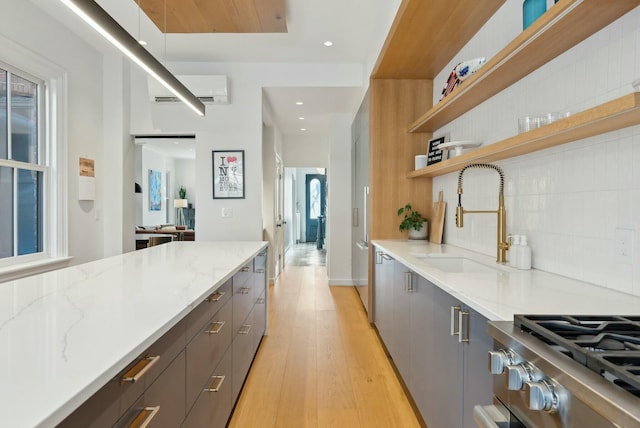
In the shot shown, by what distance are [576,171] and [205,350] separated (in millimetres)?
1739

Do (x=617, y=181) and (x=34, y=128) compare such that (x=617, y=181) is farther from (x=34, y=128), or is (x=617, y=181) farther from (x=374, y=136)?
(x=34, y=128)

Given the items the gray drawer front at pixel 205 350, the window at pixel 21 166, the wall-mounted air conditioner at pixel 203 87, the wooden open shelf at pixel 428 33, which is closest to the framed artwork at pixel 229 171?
the wall-mounted air conditioner at pixel 203 87

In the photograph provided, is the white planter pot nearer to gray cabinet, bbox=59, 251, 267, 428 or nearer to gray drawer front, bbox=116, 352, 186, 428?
gray cabinet, bbox=59, 251, 267, 428

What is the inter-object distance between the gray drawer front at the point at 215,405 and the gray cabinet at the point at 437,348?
1000mm

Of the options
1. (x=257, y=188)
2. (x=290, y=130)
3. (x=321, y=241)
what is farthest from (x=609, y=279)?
(x=321, y=241)

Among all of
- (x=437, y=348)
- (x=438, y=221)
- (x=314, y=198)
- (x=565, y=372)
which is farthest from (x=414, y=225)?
(x=314, y=198)

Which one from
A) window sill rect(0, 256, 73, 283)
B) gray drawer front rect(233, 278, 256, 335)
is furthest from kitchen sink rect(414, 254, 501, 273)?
window sill rect(0, 256, 73, 283)

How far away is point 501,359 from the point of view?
2.79ft

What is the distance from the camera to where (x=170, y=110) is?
161 inches

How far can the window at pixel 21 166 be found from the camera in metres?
2.92

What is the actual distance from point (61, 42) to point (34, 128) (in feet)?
2.89

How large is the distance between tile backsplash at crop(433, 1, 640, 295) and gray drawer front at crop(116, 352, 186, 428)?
1590mm

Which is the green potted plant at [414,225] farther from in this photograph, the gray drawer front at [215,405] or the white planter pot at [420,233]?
the gray drawer front at [215,405]

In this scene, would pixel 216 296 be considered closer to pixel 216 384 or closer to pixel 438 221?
pixel 216 384
